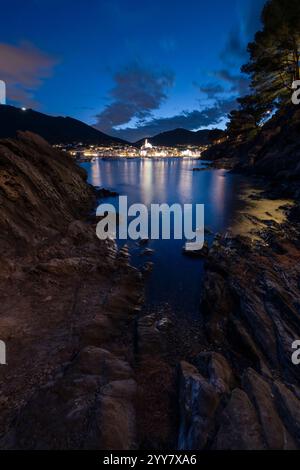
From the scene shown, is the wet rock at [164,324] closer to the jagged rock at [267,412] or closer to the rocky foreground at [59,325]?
the rocky foreground at [59,325]

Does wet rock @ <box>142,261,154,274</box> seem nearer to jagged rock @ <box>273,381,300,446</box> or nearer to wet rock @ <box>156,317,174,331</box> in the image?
wet rock @ <box>156,317,174,331</box>

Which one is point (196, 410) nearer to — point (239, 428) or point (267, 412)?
point (239, 428)

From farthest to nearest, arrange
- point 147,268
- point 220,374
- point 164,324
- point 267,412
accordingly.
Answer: point 147,268
point 164,324
point 220,374
point 267,412

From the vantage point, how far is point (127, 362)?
22.5ft

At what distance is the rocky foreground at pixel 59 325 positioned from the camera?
469 centimetres

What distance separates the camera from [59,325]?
328 inches

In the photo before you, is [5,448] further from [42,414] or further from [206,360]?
[206,360]

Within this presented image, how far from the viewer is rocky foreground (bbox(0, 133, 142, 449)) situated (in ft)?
15.4

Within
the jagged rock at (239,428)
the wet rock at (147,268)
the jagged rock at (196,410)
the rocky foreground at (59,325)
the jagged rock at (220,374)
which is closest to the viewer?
the jagged rock at (239,428)

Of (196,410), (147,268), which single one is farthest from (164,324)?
(147,268)

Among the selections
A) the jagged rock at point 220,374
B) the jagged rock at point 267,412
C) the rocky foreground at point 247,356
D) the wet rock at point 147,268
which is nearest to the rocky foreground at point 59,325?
the wet rock at point 147,268

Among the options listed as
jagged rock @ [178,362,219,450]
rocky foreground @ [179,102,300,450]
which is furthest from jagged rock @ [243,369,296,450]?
jagged rock @ [178,362,219,450]

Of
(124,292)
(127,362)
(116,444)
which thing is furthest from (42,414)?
(124,292)
